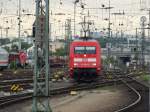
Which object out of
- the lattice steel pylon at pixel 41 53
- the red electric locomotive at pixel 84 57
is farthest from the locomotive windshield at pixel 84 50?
→ the lattice steel pylon at pixel 41 53

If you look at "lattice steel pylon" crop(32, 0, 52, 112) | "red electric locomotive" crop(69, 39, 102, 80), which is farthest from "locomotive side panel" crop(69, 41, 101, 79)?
"lattice steel pylon" crop(32, 0, 52, 112)

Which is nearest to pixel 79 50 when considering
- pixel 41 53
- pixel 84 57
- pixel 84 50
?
pixel 84 50

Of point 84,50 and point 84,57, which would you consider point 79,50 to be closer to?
point 84,50

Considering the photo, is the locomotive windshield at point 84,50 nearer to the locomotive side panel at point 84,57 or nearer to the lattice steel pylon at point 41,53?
the locomotive side panel at point 84,57

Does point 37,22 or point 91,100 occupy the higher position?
point 37,22

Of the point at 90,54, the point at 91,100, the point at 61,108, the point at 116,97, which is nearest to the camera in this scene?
the point at 61,108

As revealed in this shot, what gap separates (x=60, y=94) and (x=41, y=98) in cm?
1283

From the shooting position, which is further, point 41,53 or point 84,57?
point 84,57

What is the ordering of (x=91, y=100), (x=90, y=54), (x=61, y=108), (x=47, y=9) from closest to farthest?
(x=47, y=9) → (x=61, y=108) → (x=91, y=100) → (x=90, y=54)

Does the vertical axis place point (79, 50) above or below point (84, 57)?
above

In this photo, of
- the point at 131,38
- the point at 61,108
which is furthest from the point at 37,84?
the point at 131,38

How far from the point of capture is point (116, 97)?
28984 millimetres

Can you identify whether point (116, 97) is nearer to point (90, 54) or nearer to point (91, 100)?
point (91, 100)

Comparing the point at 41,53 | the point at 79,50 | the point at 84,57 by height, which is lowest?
the point at 84,57
